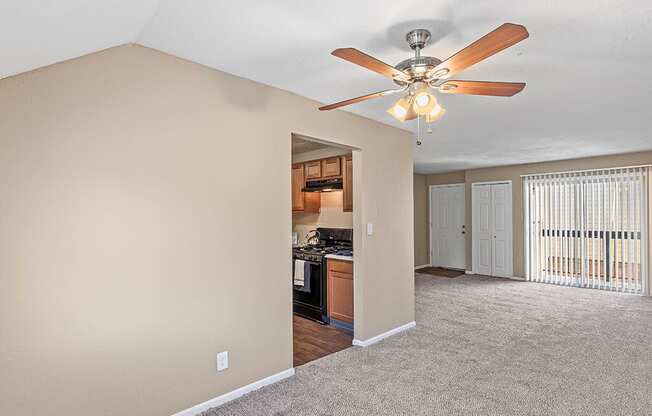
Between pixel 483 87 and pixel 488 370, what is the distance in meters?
2.34

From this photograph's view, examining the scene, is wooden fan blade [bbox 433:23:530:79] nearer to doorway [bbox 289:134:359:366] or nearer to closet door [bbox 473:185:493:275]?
doorway [bbox 289:134:359:366]

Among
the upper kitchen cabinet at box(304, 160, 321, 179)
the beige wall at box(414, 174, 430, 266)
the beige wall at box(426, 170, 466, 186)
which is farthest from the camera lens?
the beige wall at box(414, 174, 430, 266)

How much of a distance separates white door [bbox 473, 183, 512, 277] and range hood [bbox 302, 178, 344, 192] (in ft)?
13.7

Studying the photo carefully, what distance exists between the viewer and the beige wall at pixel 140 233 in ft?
5.72

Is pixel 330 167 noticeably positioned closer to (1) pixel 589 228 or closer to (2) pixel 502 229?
(2) pixel 502 229

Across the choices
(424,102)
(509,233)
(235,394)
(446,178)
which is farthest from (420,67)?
(446,178)

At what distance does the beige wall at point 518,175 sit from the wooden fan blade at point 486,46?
18.7ft

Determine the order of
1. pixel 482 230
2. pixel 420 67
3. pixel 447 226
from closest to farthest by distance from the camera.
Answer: pixel 420 67 → pixel 482 230 → pixel 447 226

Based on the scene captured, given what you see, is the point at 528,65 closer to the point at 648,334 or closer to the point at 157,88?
the point at 157,88

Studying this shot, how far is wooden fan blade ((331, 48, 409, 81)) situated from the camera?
1.57 meters

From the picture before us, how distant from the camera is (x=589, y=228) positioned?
244 inches

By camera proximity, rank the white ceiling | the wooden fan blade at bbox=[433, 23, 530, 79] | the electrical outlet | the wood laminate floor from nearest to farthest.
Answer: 1. the wooden fan blade at bbox=[433, 23, 530, 79]
2. the white ceiling
3. the electrical outlet
4. the wood laminate floor

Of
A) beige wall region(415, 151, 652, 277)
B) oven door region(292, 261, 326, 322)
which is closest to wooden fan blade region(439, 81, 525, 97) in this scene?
oven door region(292, 261, 326, 322)

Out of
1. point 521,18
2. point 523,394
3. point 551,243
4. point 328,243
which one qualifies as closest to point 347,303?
point 328,243
